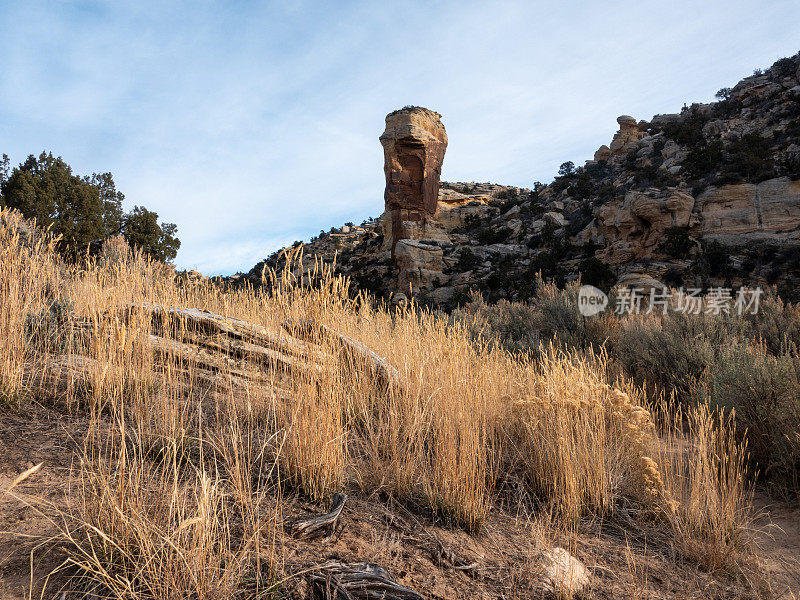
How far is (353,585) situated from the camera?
1.56 meters

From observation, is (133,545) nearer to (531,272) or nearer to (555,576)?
(555,576)

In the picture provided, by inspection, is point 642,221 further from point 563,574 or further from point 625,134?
point 625,134

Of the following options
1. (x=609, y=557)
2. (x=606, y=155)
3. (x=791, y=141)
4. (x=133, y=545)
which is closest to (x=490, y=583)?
(x=609, y=557)

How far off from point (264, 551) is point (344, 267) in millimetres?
29499

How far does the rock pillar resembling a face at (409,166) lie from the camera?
30672 mm

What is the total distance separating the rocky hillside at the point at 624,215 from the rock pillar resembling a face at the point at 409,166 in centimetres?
10

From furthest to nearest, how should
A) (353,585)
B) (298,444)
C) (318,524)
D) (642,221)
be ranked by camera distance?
(642,221), (298,444), (318,524), (353,585)

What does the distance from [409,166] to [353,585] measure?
104ft

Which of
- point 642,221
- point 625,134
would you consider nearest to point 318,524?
point 642,221

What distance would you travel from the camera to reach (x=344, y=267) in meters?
30.8

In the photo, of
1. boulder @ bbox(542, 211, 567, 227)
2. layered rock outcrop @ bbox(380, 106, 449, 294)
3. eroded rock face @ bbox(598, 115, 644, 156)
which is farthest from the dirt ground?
eroded rock face @ bbox(598, 115, 644, 156)

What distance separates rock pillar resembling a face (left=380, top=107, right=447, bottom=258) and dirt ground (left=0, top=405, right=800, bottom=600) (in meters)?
28.3

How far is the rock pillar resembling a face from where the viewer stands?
30672mm

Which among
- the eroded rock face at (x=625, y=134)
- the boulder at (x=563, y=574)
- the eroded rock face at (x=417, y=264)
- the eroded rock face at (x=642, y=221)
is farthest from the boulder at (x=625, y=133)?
the boulder at (x=563, y=574)
